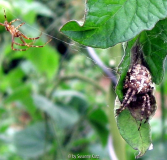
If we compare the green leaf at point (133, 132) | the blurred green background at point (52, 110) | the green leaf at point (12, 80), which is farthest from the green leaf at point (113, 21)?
the green leaf at point (12, 80)

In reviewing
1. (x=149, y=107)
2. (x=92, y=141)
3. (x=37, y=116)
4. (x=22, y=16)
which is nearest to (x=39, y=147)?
(x=37, y=116)

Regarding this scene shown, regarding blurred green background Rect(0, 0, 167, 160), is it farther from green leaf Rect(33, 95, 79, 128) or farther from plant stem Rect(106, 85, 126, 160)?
plant stem Rect(106, 85, 126, 160)

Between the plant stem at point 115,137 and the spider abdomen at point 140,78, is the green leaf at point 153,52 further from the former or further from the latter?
the plant stem at point 115,137

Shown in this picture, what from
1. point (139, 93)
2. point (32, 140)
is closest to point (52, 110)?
point (32, 140)

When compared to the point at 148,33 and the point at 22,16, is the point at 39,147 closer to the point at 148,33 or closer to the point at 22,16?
the point at 22,16

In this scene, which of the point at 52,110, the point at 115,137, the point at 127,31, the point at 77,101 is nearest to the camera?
the point at 127,31

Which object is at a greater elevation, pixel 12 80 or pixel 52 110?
pixel 12 80

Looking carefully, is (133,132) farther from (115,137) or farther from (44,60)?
(44,60)
